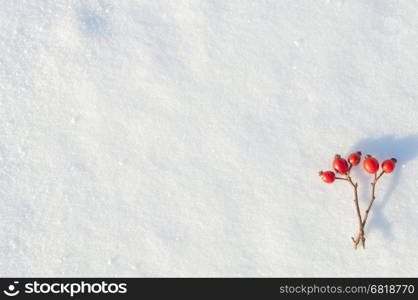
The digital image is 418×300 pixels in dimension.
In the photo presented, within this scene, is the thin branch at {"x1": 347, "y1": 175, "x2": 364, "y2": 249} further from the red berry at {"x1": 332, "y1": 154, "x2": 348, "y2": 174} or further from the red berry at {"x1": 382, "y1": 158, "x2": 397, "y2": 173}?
the red berry at {"x1": 382, "y1": 158, "x2": 397, "y2": 173}

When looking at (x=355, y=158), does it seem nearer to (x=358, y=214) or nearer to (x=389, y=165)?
(x=389, y=165)

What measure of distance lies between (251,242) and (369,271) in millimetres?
551

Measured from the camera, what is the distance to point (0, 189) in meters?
2.59

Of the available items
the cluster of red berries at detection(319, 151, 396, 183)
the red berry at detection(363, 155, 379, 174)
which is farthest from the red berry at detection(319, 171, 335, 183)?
the red berry at detection(363, 155, 379, 174)

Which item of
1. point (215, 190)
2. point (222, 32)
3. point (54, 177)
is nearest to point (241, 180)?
point (215, 190)

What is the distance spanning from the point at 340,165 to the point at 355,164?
7 cm

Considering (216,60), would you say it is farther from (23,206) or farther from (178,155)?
(23,206)

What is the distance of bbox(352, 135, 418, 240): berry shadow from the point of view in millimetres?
2568

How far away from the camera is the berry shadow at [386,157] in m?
2.57

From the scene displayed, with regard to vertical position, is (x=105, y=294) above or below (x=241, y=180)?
below

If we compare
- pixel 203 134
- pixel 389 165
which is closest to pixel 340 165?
pixel 389 165

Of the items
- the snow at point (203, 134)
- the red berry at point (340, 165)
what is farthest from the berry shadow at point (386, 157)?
the red berry at point (340, 165)

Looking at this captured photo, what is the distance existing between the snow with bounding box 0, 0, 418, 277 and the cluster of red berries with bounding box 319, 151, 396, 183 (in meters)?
0.09

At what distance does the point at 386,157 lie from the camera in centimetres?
257
